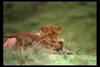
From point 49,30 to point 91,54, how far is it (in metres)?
0.59

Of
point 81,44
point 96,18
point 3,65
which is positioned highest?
point 96,18

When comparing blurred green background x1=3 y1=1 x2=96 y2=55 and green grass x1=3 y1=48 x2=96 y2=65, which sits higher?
blurred green background x1=3 y1=1 x2=96 y2=55

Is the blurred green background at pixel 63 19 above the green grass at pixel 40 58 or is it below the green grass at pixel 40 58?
above

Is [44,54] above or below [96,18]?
below

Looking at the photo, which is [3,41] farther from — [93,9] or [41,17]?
[93,9]

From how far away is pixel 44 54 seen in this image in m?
3.66

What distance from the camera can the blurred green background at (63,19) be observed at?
3.68 metres

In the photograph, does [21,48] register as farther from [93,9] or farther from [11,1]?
[93,9]

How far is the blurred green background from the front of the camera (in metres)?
3.68

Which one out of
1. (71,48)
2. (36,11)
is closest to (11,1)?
(36,11)

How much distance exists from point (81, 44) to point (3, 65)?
0.99 metres

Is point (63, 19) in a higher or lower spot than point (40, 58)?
higher

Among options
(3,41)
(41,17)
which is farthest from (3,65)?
(41,17)

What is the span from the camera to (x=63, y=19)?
12.1ft
